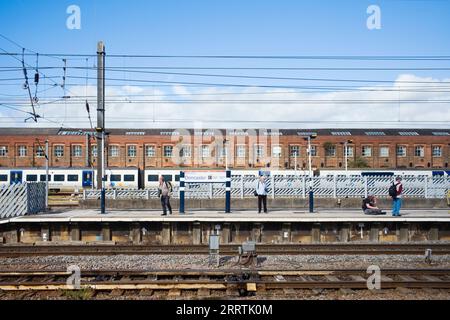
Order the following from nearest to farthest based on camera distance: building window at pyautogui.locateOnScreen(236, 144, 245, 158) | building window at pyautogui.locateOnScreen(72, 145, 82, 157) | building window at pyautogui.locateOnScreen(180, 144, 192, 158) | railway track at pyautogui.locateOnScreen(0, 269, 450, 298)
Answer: railway track at pyautogui.locateOnScreen(0, 269, 450, 298)
building window at pyautogui.locateOnScreen(236, 144, 245, 158)
building window at pyautogui.locateOnScreen(180, 144, 192, 158)
building window at pyautogui.locateOnScreen(72, 145, 82, 157)

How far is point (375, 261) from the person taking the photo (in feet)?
37.3

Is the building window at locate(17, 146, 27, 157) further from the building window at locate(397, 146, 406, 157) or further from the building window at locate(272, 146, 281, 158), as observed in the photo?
the building window at locate(397, 146, 406, 157)

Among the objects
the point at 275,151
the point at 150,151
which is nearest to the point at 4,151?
the point at 150,151

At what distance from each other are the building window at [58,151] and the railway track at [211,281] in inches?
2053

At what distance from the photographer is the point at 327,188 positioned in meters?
21.5

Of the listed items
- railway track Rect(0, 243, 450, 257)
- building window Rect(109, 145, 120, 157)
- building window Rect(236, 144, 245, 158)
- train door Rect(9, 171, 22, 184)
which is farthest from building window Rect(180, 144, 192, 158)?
railway track Rect(0, 243, 450, 257)

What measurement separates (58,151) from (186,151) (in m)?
18.2

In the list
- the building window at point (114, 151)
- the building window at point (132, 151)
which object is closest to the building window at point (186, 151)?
the building window at point (132, 151)

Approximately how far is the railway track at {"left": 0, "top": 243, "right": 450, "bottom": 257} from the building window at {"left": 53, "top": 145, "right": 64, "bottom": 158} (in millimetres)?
47698

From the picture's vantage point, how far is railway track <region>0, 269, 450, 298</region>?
8.34m

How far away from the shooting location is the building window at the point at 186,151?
56.2 meters

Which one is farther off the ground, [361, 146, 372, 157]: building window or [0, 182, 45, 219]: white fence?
[361, 146, 372, 157]: building window

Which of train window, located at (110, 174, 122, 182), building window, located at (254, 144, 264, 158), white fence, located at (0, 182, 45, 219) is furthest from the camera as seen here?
building window, located at (254, 144, 264, 158)
